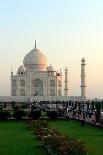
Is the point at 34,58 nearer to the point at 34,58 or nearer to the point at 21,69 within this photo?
the point at 34,58

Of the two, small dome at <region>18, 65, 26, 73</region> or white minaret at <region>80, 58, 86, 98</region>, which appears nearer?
white minaret at <region>80, 58, 86, 98</region>

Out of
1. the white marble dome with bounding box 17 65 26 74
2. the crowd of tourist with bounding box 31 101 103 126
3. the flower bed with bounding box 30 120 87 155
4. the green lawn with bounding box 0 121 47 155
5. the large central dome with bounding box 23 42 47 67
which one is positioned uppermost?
the large central dome with bounding box 23 42 47 67

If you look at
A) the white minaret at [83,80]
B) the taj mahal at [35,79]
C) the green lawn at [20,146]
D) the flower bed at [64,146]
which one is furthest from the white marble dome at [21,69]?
the flower bed at [64,146]

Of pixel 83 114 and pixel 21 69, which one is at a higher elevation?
pixel 21 69

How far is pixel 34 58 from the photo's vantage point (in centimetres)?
6144

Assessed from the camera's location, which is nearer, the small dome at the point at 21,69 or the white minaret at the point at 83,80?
the white minaret at the point at 83,80

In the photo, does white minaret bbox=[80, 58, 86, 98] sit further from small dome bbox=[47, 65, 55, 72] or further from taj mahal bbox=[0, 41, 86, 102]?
small dome bbox=[47, 65, 55, 72]

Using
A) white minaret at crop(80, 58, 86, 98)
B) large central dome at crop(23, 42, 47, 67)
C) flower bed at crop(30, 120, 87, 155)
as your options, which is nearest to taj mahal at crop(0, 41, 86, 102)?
large central dome at crop(23, 42, 47, 67)

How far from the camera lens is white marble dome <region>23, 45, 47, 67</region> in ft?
202

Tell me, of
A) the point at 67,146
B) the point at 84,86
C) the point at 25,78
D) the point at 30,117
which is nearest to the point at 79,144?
the point at 67,146

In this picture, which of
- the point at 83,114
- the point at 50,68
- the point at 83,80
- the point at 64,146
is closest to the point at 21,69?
the point at 50,68

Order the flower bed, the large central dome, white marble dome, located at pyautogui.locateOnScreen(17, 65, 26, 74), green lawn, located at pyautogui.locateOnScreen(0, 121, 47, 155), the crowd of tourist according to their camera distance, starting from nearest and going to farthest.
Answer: the flower bed, green lawn, located at pyautogui.locateOnScreen(0, 121, 47, 155), the crowd of tourist, the large central dome, white marble dome, located at pyautogui.locateOnScreen(17, 65, 26, 74)

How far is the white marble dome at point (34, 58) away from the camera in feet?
202

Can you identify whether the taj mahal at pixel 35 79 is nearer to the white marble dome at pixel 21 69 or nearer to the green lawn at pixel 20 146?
the white marble dome at pixel 21 69
